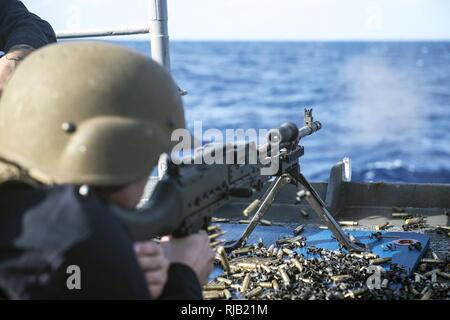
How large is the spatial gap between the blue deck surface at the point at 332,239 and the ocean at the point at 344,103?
2828 centimetres

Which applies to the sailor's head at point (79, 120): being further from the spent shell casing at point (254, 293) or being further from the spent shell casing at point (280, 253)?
the spent shell casing at point (280, 253)

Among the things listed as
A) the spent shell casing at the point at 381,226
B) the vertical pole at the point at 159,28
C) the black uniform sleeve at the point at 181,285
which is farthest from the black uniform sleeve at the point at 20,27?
the spent shell casing at the point at 381,226

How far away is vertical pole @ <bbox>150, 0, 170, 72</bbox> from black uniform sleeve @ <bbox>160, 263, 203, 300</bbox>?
3.89 m

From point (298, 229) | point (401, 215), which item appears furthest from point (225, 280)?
point (401, 215)

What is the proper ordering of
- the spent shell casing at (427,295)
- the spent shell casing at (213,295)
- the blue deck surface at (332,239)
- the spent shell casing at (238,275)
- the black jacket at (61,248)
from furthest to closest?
the blue deck surface at (332,239) → the spent shell casing at (238,275) → the spent shell casing at (213,295) → the spent shell casing at (427,295) → the black jacket at (61,248)

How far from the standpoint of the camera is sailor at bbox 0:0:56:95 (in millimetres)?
5544

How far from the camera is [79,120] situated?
242 centimetres

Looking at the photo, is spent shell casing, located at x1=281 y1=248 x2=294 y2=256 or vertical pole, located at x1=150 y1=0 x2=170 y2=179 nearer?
spent shell casing, located at x1=281 y1=248 x2=294 y2=256

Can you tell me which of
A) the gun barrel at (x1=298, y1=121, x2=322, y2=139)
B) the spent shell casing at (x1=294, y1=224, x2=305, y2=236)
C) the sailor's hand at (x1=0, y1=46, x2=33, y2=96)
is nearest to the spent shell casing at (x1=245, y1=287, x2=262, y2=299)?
the gun barrel at (x1=298, y1=121, x2=322, y2=139)

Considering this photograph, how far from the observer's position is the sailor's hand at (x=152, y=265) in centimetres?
249

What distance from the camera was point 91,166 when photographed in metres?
2.39

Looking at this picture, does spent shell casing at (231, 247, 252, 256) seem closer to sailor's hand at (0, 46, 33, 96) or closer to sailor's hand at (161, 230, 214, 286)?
sailor's hand at (0, 46, 33, 96)

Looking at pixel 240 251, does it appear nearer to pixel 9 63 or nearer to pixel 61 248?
pixel 9 63

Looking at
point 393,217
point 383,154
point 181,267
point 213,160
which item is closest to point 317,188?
point 393,217
